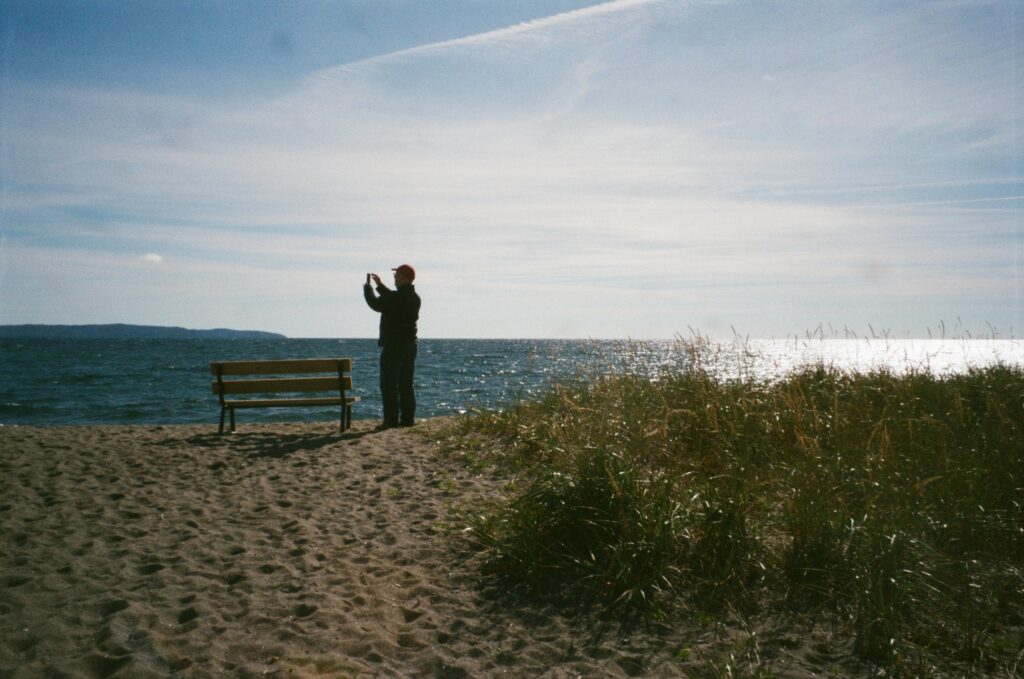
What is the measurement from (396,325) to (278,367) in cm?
182

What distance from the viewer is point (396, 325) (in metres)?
9.77

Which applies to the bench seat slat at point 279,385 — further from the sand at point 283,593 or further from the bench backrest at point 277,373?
the sand at point 283,593

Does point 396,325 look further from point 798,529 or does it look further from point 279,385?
point 798,529

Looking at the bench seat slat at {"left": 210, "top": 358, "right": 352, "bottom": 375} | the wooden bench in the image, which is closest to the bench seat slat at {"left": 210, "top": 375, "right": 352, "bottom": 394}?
the wooden bench

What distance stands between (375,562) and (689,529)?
217cm

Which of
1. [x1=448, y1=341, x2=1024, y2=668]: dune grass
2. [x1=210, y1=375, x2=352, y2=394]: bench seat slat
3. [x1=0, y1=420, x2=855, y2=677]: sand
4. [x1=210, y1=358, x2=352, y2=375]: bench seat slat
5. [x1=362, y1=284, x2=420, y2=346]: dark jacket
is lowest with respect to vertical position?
[x1=0, y1=420, x2=855, y2=677]: sand

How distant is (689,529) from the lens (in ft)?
13.7

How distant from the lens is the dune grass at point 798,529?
365 centimetres

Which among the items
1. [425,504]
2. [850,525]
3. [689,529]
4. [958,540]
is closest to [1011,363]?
[958,540]

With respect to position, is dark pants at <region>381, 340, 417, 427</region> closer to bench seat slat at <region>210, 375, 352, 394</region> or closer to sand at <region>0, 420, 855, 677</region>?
bench seat slat at <region>210, 375, 352, 394</region>

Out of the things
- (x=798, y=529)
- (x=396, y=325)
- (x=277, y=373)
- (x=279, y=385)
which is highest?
(x=396, y=325)

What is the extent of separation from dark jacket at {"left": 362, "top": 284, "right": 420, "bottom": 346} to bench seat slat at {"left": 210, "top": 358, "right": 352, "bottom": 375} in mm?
769

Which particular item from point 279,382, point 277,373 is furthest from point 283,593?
point 279,382

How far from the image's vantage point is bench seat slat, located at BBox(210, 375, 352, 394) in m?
9.25
